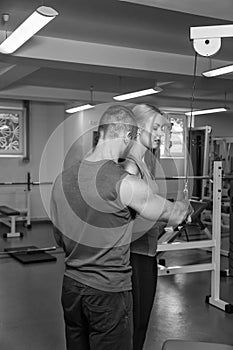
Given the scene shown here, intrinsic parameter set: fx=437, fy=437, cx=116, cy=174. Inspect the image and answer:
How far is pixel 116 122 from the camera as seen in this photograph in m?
1.54

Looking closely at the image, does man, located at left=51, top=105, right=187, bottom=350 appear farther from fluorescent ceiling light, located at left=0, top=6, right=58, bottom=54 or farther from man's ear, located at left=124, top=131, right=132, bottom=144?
fluorescent ceiling light, located at left=0, top=6, right=58, bottom=54

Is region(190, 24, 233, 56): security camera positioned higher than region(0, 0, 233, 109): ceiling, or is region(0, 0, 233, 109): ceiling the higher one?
region(0, 0, 233, 109): ceiling

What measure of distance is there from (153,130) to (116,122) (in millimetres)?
450

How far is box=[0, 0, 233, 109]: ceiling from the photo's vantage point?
3.72m

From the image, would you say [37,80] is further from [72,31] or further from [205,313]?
[205,313]

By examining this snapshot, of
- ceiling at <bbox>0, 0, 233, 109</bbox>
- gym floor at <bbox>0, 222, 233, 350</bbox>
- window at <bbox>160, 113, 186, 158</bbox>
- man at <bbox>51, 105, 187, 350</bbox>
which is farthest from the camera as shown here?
window at <bbox>160, 113, 186, 158</bbox>

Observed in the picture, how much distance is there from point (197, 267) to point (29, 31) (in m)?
2.44

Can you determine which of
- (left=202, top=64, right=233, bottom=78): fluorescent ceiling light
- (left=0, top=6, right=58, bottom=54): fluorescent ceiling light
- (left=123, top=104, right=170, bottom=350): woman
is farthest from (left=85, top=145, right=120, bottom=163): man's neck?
(left=202, top=64, right=233, bottom=78): fluorescent ceiling light

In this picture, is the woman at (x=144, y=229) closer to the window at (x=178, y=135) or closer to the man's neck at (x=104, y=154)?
the man's neck at (x=104, y=154)

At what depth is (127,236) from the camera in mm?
1559

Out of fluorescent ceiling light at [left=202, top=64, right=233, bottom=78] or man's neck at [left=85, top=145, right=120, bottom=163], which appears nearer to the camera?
man's neck at [left=85, top=145, right=120, bottom=163]

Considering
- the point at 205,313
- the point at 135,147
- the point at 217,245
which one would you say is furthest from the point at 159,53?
the point at 135,147

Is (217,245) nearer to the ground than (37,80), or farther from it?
nearer to the ground

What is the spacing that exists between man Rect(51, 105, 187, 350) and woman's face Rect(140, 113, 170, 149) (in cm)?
33
